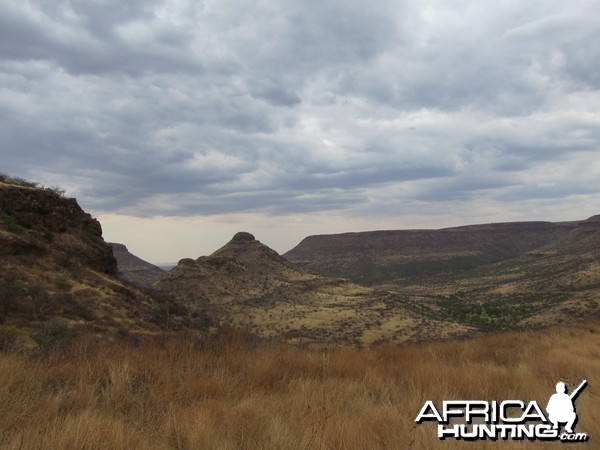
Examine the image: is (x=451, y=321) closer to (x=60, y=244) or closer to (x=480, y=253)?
(x=60, y=244)

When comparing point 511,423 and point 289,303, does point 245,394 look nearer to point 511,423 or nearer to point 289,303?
point 511,423

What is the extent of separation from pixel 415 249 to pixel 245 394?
149028mm

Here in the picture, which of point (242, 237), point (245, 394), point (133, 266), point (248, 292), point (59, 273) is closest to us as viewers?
point (245, 394)

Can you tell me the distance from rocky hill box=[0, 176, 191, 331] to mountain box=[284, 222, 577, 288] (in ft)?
310

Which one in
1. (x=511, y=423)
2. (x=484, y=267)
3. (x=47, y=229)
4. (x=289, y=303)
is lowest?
(x=289, y=303)

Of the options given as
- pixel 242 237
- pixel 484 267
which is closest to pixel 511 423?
pixel 242 237

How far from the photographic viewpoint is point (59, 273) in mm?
18891

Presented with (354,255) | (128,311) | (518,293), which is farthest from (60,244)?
(354,255)

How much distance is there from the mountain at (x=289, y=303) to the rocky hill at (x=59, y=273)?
8.19 metres

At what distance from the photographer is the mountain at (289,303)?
33.4 metres

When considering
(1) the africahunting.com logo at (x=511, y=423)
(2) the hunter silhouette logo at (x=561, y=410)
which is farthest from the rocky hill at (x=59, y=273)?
(2) the hunter silhouette logo at (x=561, y=410)

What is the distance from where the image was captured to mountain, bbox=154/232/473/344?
109ft

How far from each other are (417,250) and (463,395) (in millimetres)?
147269

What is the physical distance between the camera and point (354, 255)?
14700cm
